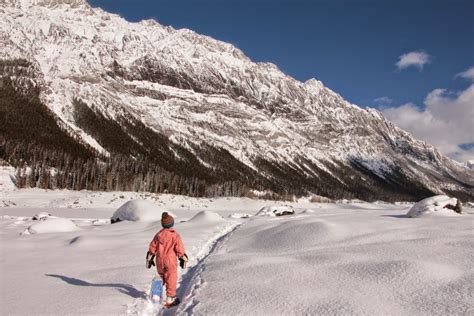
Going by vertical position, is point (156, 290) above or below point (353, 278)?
below

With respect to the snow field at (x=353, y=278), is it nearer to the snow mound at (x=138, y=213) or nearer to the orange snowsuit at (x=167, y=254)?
the orange snowsuit at (x=167, y=254)

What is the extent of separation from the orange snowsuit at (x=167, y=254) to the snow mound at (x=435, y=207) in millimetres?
22586

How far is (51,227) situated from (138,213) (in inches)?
309

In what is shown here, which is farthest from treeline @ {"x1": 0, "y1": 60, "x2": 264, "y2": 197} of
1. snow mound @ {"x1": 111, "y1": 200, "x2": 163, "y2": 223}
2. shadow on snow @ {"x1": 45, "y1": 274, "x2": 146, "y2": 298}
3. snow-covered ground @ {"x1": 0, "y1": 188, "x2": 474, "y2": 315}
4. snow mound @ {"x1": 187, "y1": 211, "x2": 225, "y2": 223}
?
shadow on snow @ {"x1": 45, "y1": 274, "x2": 146, "y2": 298}

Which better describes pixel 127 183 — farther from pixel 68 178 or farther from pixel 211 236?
pixel 211 236

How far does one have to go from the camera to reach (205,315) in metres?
7.74

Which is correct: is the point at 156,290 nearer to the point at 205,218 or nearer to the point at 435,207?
the point at 205,218

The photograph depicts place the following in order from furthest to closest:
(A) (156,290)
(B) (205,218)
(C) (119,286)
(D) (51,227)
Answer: (B) (205,218), (D) (51,227), (C) (119,286), (A) (156,290)

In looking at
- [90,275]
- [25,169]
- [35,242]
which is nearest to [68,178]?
[25,169]

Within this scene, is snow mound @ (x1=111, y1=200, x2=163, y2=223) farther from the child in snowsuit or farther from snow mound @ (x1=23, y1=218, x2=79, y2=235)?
the child in snowsuit

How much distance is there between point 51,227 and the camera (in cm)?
2394

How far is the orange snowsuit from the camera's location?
992 cm

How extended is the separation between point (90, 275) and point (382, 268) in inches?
345

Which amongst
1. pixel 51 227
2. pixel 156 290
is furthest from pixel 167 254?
pixel 51 227
